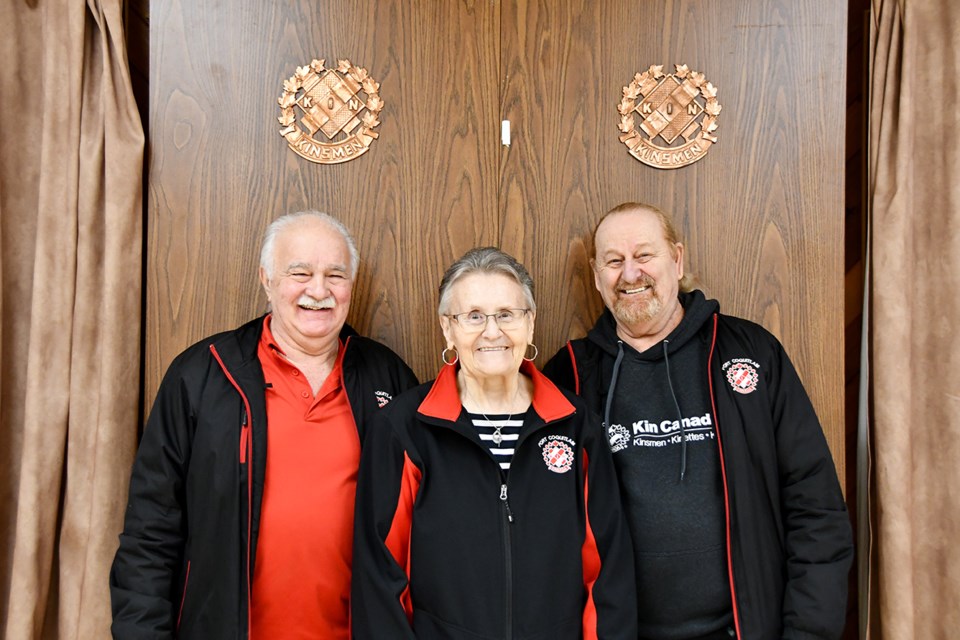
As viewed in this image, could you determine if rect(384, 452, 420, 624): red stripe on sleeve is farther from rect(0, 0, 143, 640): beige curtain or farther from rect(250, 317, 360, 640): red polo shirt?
rect(0, 0, 143, 640): beige curtain

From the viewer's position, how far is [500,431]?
5.33 ft

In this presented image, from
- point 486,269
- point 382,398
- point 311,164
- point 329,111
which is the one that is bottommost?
point 382,398

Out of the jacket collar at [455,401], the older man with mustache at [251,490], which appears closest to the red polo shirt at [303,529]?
the older man with mustache at [251,490]

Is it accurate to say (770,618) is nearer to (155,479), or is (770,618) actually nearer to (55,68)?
(155,479)

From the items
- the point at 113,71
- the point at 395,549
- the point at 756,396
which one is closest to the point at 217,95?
the point at 113,71

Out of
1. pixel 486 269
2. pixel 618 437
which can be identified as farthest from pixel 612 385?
pixel 486 269

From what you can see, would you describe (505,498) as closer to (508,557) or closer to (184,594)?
(508,557)

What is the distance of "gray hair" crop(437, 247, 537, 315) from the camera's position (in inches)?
65.1

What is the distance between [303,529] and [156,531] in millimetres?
350

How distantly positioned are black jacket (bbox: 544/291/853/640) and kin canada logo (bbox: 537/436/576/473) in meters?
0.40

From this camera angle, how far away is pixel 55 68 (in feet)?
6.72

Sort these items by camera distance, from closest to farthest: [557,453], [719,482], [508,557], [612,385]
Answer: [508,557] < [557,453] < [719,482] < [612,385]

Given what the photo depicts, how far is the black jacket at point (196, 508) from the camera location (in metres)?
1.64

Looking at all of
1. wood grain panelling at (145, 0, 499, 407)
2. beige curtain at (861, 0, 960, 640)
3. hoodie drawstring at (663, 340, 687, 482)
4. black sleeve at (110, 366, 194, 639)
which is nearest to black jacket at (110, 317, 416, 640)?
black sleeve at (110, 366, 194, 639)
